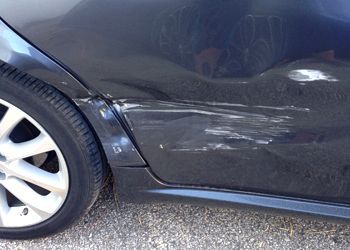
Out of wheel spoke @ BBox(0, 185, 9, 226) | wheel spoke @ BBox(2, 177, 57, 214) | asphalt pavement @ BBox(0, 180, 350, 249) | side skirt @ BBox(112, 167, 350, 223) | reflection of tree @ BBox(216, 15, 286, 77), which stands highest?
reflection of tree @ BBox(216, 15, 286, 77)

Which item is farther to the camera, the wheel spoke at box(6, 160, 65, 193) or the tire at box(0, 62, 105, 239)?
the wheel spoke at box(6, 160, 65, 193)

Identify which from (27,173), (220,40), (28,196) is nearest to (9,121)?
(27,173)

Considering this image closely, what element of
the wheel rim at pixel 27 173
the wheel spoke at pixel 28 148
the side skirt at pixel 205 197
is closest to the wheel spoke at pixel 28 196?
the wheel rim at pixel 27 173

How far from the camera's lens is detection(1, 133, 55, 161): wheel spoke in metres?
2.05

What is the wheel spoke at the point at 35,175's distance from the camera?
2172mm

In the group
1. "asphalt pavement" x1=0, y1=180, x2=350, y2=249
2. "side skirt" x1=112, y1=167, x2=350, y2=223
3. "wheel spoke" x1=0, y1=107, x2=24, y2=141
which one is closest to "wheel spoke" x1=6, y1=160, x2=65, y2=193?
"wheel spoke" x1=0, y1=107, x2=24, y2=141

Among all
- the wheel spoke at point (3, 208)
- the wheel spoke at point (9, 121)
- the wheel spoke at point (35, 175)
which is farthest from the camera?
the wheel spoke at point (3, 208)

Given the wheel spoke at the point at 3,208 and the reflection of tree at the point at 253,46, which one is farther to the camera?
the wheel spoke at the point at 3,208

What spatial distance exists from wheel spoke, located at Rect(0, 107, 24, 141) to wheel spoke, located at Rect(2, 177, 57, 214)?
219mm

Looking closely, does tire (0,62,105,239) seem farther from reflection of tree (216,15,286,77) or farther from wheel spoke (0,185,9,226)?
reflection of tree (216,15,286,77)

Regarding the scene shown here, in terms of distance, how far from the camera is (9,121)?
204 centimetres

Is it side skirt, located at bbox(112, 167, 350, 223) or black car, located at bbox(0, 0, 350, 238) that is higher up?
black car, located at bbox(0, 0, 350, 238)

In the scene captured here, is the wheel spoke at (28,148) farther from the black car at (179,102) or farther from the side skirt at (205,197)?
the side skirt at (205,197)

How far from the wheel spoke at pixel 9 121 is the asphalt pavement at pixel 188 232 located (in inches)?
22.1
